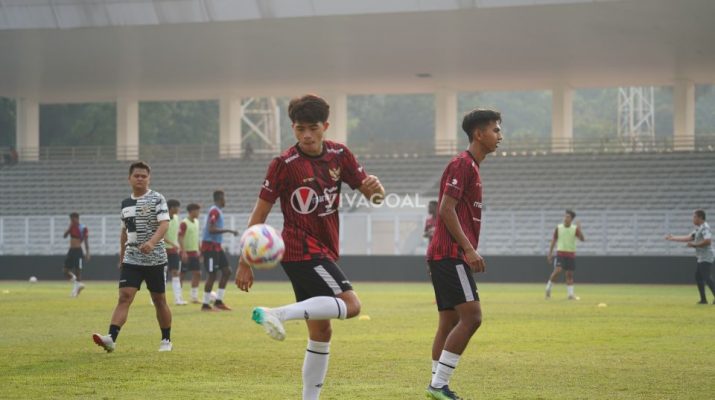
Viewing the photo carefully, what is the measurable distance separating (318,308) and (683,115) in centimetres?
4302

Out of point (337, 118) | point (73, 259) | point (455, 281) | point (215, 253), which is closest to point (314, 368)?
point (455, 281)

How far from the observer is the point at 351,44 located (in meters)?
41.8

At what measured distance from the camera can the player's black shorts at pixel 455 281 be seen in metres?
9.55

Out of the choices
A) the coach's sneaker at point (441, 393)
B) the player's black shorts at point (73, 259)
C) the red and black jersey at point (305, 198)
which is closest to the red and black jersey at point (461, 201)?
the coach's sneaker at point (441, 393)

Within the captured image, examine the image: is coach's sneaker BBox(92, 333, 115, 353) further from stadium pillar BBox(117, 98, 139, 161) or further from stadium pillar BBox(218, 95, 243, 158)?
stadium pillar BBox(117, 98, 139, 161)

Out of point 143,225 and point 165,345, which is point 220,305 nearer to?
point 165,345

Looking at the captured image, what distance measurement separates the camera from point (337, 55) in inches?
1734

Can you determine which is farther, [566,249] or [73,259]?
[73,259]

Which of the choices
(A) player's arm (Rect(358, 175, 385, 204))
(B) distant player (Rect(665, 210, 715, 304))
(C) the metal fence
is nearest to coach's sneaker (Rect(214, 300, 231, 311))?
(B) distant player (Rect(665, 210, 715, 304))

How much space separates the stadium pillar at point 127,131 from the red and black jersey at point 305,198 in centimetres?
4638

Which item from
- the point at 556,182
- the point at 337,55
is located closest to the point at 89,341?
the point at 337,55

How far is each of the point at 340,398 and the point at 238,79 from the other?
40779 millimetres

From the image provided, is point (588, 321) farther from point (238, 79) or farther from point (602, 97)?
point (602, 97)

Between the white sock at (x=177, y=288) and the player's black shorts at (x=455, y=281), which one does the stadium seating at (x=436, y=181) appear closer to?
the white sock at (x=177, y=288)
